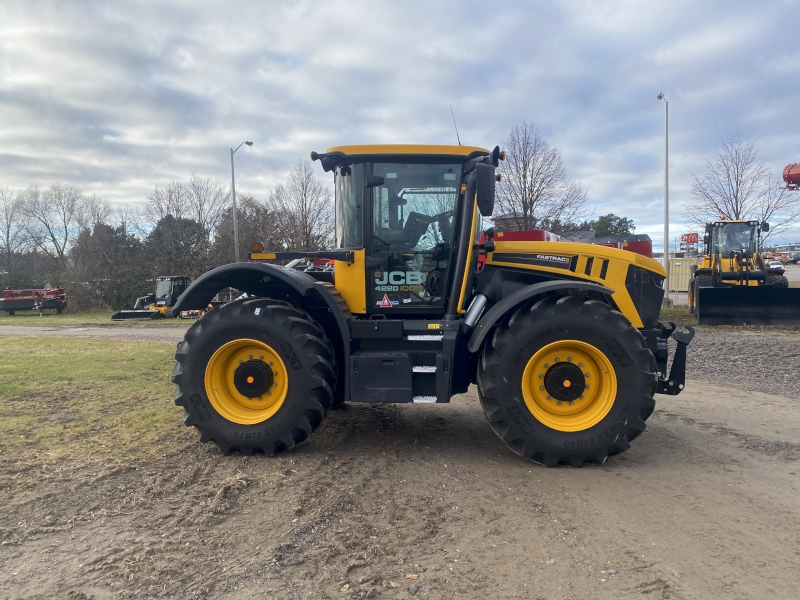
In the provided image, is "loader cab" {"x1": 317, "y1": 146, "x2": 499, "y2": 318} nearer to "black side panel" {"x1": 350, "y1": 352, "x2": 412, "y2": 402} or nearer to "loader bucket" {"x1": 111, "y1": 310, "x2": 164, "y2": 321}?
"black side panel" {"x1": 350, "y1": 352, "x2": 412, "y2": 402}

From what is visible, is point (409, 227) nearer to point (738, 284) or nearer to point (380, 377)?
point (380, 377)

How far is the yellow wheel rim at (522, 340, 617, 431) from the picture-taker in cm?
461

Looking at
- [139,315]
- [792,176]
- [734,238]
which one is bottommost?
[139,315]

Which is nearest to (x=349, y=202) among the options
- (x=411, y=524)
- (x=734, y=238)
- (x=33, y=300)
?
(x=411, y=524)

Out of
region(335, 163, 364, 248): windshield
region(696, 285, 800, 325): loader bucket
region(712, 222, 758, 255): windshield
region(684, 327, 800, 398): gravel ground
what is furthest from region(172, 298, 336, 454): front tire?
region(712, 222, 758, 255): windshield

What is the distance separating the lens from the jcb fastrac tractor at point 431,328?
4.58 meters

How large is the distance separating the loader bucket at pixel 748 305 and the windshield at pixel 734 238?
346 centimetres

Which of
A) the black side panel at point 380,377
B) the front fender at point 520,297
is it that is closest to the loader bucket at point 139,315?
the black side panel at point 380,377

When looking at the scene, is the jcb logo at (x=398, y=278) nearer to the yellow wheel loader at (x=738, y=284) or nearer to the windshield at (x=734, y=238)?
the yellow wheel loader at (x=738, y=284)

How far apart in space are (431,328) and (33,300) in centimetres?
2939

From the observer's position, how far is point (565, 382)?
4664 mm

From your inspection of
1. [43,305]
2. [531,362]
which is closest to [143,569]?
[531,362]

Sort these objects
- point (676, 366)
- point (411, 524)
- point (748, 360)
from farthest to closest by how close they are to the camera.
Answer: point (748, 360) < point (676, 366) < point (411, 524)

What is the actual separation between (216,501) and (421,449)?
1.92 metres
